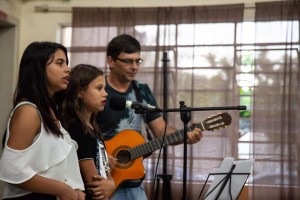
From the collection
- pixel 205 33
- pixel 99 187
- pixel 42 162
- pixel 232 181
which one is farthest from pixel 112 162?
pixel 205 33

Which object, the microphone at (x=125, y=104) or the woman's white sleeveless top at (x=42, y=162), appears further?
the microphone at (x=125, y=104)

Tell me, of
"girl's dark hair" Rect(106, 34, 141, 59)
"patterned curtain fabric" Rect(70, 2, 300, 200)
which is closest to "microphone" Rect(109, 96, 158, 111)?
"girl's dark hair" Rect(106, 34, 141, 59)

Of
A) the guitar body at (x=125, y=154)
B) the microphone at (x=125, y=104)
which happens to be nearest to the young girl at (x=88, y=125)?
the microphone at (x=125, y=104)

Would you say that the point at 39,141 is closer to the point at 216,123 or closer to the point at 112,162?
the point at 112,162

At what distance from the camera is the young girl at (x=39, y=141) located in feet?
4.27

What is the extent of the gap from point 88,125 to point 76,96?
14cm

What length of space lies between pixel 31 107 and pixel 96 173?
1.43 ft

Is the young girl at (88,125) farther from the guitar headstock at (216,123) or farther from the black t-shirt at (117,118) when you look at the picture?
the guitar headstock at (216,123)

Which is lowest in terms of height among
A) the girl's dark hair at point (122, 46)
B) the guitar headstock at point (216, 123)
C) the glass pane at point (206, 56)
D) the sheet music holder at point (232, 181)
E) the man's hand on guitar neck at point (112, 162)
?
the sheet music holder at point (232, 181)

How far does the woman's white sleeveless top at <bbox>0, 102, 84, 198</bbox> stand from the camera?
129cm

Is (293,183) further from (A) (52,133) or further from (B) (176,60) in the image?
(A) (52,133)

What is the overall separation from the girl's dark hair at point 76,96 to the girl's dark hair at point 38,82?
0.21 metres

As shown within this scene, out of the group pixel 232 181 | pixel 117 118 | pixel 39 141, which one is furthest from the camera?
pixel 117 118

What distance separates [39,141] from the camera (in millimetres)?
1335
